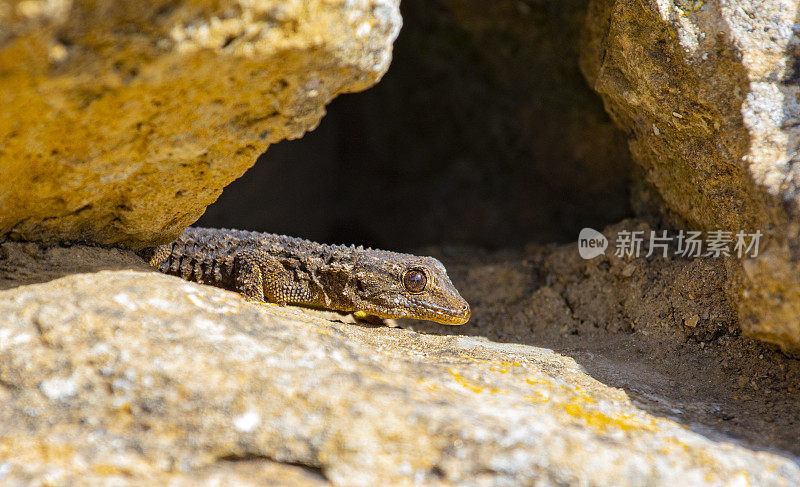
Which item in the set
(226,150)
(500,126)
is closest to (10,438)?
(226,150)

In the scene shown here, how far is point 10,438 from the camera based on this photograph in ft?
8.76

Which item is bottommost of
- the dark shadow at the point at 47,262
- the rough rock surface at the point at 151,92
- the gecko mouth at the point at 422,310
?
the gecko mouth at the point at 422,310

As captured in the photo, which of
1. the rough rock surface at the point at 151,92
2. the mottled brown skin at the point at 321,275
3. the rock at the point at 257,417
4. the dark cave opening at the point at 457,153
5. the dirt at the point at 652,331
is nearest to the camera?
the rough rock surface at the point at 151,92

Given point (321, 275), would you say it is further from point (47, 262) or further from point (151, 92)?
point (151, 92)

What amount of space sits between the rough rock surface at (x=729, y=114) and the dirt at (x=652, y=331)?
373mm

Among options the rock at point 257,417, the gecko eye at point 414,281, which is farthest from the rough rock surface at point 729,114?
the gecko eye at point 414,281

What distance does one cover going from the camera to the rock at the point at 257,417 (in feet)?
8.73

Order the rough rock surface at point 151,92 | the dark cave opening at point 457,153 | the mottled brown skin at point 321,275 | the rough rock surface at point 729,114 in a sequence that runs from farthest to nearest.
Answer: the dark cave opening at point 457,153 → the mottled brown skin at point 321,275 → the rough rock surface at point 729,114 → the rough rock surface at point 151,92

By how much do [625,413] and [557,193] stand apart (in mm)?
5190

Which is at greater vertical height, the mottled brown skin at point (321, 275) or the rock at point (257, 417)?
the mottled brown skin at point (321, 275)

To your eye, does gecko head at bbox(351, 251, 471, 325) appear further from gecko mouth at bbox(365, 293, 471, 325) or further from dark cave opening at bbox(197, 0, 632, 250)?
dark cave opening at bbox(197, 0, 632, 250)

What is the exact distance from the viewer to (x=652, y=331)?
462cm

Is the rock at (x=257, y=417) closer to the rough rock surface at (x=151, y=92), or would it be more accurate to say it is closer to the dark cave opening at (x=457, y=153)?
the rough rock surface at (x=151, y=92)

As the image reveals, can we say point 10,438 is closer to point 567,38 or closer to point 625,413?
point 625,413
